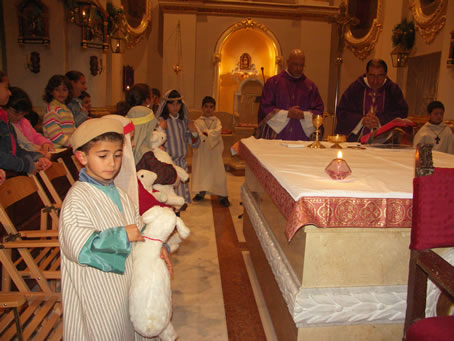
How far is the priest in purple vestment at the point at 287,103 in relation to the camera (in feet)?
15.2

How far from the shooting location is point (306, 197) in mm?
1748

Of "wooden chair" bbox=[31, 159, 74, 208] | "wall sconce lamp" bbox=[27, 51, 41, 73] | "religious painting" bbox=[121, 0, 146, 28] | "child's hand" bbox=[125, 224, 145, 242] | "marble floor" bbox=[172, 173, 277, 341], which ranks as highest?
"religious painting" bbox=[121, 0, 146, 28]

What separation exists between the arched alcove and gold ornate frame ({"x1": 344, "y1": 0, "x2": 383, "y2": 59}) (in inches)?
89.7

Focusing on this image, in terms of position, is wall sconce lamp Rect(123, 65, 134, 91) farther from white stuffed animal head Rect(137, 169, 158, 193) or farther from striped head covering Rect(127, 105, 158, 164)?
white stuffed animal head Rect(137, 169, 158, 193)

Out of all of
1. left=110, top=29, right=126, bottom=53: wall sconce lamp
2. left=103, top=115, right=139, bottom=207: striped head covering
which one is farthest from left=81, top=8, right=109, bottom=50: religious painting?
left=103, top=115, right=139, bottom=207: striped head covering

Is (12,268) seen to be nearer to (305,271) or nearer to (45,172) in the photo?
(45,172)

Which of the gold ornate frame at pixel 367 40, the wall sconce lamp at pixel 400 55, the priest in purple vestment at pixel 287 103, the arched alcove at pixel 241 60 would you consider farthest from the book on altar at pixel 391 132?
the arched alcove at pixel 241 60

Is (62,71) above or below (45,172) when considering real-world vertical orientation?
above

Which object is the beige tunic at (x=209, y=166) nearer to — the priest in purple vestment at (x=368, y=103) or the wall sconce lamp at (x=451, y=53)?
the priest in purple vestment at (x=368, y=103)

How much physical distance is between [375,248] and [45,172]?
99.3 inches

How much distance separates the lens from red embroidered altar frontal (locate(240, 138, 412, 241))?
1.73m

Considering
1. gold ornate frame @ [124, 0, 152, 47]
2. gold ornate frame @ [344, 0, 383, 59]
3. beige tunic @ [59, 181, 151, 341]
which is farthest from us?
gold ornate frame @ [124, 0, 152, 47]

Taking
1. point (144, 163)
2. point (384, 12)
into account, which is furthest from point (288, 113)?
point (384, 12)

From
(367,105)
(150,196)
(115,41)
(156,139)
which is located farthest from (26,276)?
(115,41)
